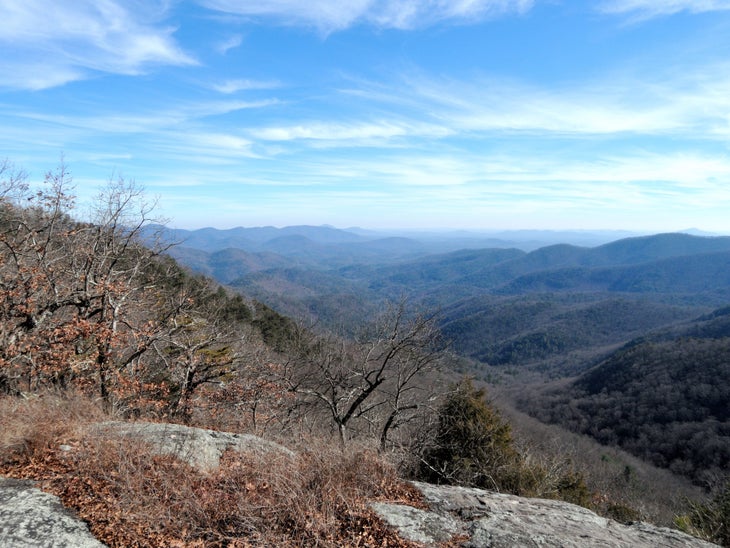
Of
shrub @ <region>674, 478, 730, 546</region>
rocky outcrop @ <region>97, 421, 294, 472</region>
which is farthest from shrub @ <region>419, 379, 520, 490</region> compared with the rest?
rocky outcrop @ <region>97, 421, 294, 472</region>

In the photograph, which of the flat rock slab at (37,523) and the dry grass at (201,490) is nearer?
the flat rock slab at (37,523)

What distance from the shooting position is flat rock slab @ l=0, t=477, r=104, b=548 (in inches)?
158

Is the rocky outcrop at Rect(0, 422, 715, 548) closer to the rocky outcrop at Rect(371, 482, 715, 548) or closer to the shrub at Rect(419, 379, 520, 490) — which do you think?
the rocky outcrop at Rect(371, 482, 715, 548)

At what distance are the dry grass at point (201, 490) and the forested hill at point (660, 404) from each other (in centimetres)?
6448

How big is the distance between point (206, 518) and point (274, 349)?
2792 cm

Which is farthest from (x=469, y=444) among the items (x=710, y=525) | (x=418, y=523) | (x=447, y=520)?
(x=418, y=523)

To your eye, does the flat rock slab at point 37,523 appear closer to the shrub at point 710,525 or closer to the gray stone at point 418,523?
the gray stone at point 418,523

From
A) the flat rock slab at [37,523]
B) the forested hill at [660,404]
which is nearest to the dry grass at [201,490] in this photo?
the flat rock slab at [37,523]

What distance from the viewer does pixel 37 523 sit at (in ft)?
13.9

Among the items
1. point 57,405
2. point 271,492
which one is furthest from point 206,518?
point 57,405

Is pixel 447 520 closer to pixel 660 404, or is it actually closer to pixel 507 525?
pixel 507 525

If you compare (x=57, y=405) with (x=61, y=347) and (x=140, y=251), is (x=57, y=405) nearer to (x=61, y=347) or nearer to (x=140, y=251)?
(x=61, y=347)

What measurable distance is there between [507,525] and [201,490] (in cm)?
410

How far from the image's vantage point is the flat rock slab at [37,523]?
4012mm
